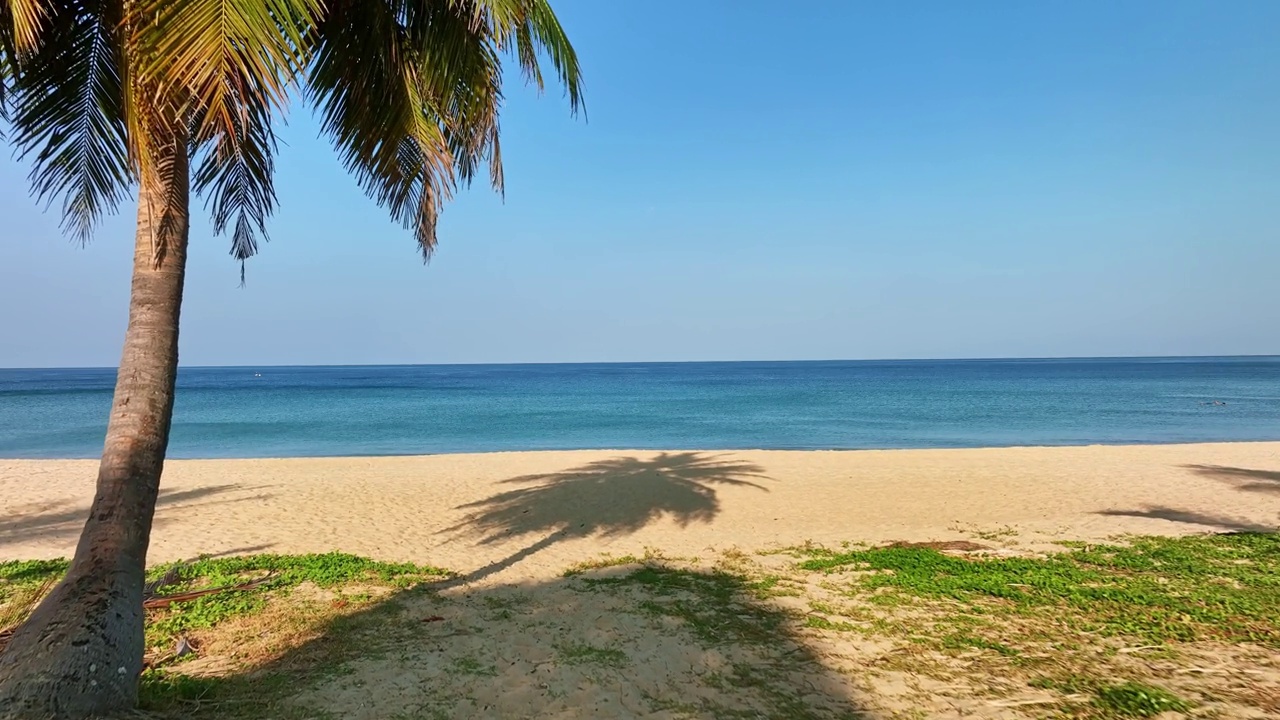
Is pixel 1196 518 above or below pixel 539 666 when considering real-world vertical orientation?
below

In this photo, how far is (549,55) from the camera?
201 inches

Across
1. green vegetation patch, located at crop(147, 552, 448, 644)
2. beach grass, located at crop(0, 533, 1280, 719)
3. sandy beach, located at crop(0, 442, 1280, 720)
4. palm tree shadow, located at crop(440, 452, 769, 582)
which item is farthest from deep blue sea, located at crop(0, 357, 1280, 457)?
beach grass, located at crop(0, 533, 1280, 719)

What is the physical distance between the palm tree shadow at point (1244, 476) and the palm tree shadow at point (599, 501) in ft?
31.7

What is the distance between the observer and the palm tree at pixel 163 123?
3316 millimetres

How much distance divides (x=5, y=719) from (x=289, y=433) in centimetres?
3384

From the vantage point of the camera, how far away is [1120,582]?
6645 mm

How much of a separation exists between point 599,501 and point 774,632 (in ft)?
25.5

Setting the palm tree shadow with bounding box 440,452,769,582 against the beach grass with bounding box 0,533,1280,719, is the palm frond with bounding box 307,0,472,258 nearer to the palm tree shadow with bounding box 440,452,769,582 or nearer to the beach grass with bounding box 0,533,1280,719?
the beach grass with bounding box 0,533,1280,719

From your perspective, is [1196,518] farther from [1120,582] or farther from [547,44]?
[547,44]

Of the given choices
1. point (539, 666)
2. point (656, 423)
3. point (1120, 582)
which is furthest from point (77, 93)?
point (656, 423)

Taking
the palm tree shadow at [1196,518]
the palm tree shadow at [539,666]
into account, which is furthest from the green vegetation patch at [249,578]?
the palm tree shadow at [1196,518]

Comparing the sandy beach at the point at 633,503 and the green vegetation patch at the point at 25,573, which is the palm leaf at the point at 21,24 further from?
the sandy beach at the point at 633,503

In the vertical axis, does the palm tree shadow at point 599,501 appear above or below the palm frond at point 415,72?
below

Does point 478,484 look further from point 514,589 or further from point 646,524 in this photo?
point 514,589
